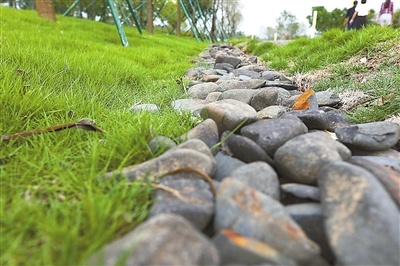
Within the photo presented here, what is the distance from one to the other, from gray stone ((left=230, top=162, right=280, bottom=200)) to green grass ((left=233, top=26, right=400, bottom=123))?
117 centimetres

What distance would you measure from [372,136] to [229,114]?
2.02 feet

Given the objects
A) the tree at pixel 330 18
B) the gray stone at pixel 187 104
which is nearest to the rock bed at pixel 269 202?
the gray stone at pixel 187 104

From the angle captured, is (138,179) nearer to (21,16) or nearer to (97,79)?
(97,79)

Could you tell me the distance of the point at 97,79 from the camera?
8.50 feet

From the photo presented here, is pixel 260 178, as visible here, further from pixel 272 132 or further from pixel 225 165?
pixel 272 132

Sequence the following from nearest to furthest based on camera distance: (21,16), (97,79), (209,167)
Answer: (209,167)
(97,79)
(21,16)

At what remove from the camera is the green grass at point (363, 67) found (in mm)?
1941

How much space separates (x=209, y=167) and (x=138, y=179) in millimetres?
242

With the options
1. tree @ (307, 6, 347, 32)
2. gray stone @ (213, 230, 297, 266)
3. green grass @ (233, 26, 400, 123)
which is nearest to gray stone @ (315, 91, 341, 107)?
green grass @ (233, 26, 400, 123)

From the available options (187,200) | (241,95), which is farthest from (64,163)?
(241,95)

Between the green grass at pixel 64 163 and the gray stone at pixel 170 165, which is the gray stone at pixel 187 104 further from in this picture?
the gray stone at pixel 170 165

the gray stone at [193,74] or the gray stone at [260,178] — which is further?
the gray stone at [193,74]

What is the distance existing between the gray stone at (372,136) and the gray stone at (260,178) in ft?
1.81

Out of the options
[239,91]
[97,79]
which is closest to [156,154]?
[239,91]
